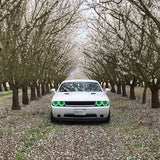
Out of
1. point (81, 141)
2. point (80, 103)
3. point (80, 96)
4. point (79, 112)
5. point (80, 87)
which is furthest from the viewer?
point (80, 87)

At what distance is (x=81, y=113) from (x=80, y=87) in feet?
6.34

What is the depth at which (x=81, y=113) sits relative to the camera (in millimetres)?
8477

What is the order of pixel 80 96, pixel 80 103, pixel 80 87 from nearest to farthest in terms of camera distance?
1. pixel 80 103
2. pixel 80 96
3. pixel 80 87

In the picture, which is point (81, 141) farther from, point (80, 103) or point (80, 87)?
point (80, 87)

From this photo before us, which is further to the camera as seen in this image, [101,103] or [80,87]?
[80,87]

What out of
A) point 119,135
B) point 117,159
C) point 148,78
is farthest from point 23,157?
point 148,78

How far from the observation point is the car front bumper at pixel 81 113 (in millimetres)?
8477

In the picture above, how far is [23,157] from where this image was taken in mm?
5102

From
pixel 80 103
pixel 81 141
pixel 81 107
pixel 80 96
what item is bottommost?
pixel 81 141

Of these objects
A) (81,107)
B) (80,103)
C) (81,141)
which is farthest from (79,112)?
(81,141)

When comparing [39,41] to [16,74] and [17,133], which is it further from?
[17,133]

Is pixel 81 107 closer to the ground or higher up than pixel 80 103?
closer to the ground

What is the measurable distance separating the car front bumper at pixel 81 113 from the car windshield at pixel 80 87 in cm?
161

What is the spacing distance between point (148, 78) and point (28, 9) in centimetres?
889
